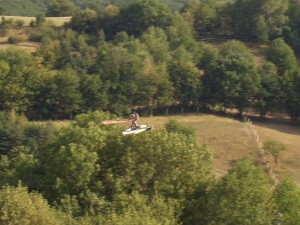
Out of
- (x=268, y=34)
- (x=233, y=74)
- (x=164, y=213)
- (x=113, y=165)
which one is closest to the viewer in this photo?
(x=164, y=213)

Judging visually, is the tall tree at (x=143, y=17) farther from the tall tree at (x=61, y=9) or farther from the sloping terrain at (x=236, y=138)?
the sloping terrain at (x=236, y=138)

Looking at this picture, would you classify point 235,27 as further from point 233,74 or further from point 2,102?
point 2,102

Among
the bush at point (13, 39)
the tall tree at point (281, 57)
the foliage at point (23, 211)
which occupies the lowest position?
the foliage at point (23, 211)

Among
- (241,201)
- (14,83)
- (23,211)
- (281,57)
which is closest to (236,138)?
(281,57)

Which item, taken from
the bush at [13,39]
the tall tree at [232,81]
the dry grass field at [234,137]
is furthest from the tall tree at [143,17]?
the dry grass field at [234,137]

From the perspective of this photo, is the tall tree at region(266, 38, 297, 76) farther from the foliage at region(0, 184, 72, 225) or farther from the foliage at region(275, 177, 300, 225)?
the foliage at region(0, 184, 72, 225)

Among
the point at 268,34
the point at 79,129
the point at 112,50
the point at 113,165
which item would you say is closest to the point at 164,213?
the point at 113,165
